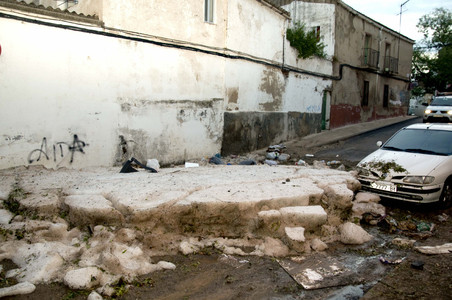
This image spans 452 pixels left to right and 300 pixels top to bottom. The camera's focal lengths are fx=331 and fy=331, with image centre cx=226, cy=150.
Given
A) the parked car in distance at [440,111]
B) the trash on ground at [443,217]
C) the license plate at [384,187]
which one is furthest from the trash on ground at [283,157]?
the parked car in distance at [440,111]

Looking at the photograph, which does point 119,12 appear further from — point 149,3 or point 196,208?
point 196,208

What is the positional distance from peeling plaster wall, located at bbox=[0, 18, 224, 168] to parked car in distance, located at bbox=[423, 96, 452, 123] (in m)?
11.2

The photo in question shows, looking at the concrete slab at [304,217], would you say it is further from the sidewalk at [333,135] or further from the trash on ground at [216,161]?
the sidewalk at [333,135]

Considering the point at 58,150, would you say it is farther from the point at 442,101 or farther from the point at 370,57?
the point at 370,57

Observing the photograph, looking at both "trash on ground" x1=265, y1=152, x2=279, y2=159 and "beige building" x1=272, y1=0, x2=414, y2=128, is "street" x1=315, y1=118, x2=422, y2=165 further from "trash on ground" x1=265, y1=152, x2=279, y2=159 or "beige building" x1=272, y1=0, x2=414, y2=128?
"beige building" x1=272, y1=0, x2=414, y2=128

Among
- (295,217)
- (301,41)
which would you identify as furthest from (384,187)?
(301,41)

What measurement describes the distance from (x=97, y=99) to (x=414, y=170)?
662cm

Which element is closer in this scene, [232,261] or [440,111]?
[232,261]

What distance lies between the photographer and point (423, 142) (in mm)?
6465

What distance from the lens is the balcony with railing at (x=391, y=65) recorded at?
21.4 meters

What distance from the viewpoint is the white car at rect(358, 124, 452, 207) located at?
17.9ft

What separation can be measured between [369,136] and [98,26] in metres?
12.6

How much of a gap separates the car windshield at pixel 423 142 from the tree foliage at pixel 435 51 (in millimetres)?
29121

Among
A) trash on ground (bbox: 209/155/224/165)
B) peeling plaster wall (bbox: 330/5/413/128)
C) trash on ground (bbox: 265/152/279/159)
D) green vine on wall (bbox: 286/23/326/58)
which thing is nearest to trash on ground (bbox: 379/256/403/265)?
trash on ground (bbox: 209/155/224/165)
